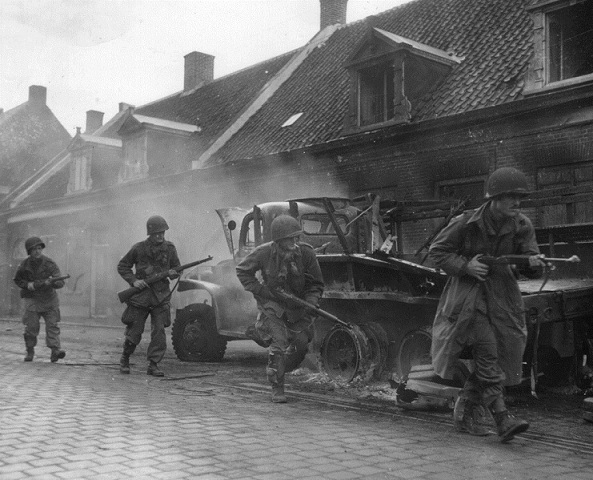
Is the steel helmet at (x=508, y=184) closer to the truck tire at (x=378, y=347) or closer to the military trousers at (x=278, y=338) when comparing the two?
the military trousers at (x=278, y=338)

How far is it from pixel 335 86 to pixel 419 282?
11346 millimetres

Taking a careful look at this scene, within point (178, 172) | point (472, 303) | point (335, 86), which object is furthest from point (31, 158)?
point (472, 303)

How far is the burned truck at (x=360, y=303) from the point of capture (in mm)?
7141

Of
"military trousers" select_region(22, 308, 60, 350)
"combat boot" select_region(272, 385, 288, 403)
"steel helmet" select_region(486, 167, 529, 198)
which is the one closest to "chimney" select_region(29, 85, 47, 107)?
"military trousers" select_region(22, 308, 60, 350)

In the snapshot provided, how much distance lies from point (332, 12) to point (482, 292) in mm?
18391

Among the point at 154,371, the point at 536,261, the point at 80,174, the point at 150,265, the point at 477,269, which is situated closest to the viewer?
the point at 536,261

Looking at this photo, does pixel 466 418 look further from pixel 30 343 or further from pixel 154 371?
pixel 30 343

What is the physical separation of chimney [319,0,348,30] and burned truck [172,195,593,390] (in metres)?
13.0

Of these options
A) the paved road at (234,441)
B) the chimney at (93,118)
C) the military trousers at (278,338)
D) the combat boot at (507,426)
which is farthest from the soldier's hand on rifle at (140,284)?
the chimney at (93,118)

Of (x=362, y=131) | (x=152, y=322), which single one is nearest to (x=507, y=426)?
(x=152, y=322)

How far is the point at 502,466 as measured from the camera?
4.41 metres

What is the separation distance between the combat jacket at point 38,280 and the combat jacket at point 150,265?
2.12 meters

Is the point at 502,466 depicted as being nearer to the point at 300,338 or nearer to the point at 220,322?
the point at 300,338

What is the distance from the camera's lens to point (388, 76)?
1566 cm
